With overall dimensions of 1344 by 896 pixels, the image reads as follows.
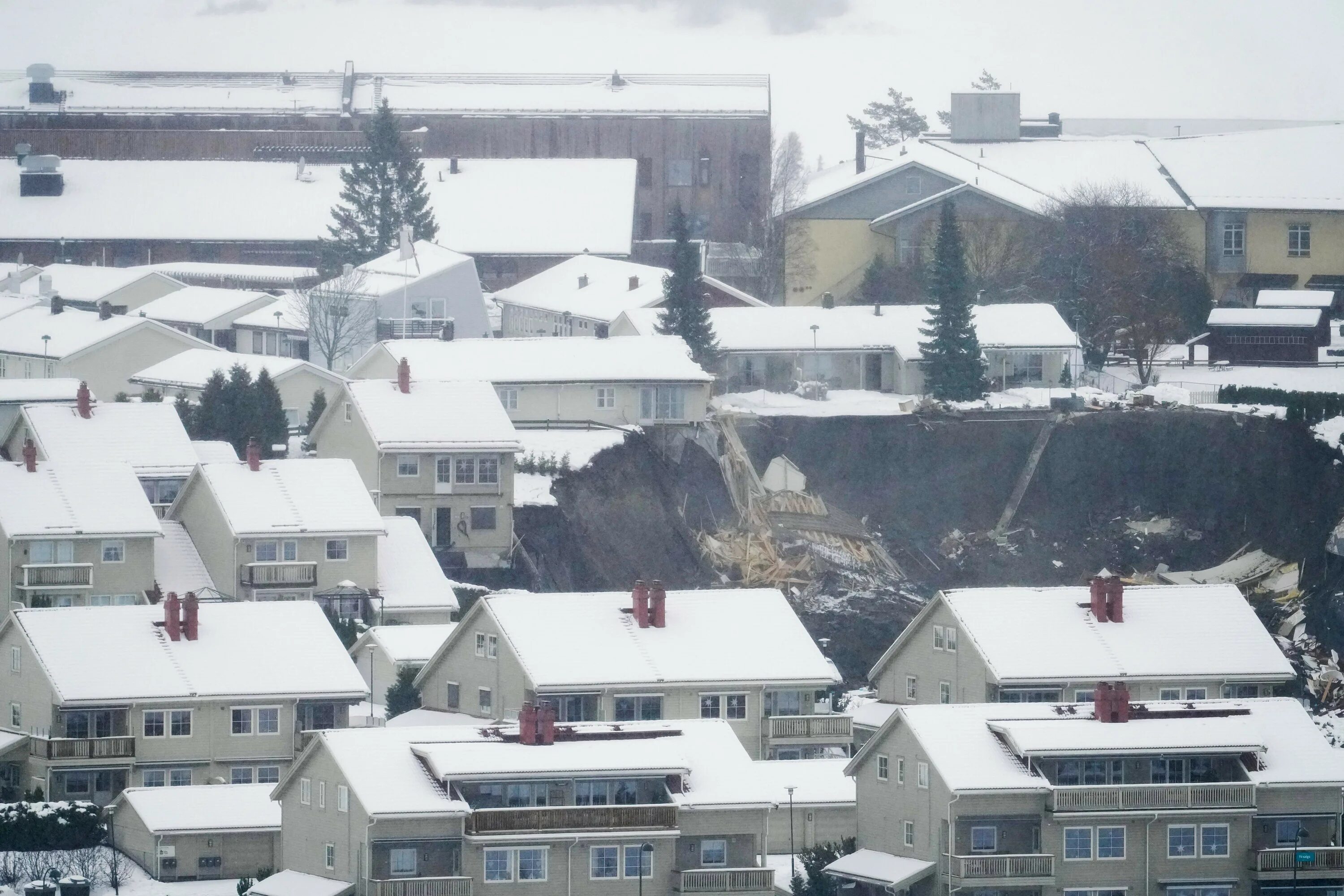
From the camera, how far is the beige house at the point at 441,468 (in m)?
69.6

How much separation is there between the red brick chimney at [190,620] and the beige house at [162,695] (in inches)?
0.7

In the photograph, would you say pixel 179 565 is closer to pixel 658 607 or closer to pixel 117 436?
pixel 117 436

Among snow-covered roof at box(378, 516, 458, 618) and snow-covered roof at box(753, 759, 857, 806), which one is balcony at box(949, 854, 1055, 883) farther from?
snow-covered roof at box(378, 516, 458, 618)

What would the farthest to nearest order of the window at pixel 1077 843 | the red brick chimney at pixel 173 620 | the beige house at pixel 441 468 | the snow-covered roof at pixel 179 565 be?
1. the beige house at pixel 441 468
2. the snow-covered roof at pixel 179 565
3. the red brick chimney at pixel 173 620
4. the window at pixel 1077 843

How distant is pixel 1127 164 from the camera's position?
98750mm

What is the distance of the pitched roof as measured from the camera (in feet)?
251

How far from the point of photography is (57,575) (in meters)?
61.1

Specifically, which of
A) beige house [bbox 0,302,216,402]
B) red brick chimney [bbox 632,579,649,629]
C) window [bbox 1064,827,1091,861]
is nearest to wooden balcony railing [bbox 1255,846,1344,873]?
window [bbox 1064,827,1091,861]

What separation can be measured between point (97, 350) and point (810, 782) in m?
37.0

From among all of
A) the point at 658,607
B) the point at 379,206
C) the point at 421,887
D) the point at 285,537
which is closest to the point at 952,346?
the point at 285,537

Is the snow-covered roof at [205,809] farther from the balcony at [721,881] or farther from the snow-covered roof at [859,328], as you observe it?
the snow-covered roof at [859,328]

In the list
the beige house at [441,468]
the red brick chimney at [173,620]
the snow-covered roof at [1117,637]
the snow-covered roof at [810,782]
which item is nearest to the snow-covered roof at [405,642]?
the red brick chimney at [173,620]

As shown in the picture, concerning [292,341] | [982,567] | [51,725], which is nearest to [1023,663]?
[51,725]

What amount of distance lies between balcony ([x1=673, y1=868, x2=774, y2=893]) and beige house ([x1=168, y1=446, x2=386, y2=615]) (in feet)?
61.9
